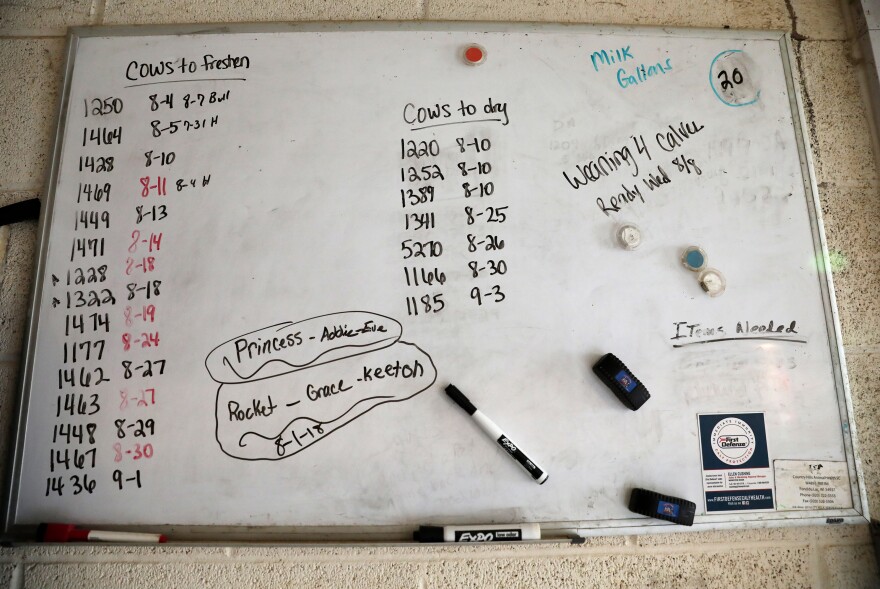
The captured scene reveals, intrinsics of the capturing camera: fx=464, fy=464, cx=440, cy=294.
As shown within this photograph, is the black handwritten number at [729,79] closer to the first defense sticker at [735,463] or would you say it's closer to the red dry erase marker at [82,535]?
the first defense sticker at [735,463]

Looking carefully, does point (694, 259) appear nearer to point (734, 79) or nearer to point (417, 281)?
point (734, 79)

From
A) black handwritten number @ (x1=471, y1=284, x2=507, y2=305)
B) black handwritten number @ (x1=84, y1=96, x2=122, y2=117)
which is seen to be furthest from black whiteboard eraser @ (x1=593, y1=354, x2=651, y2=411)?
black handwritten number @ (x1=84, y1=96, x2=122, y2=117)

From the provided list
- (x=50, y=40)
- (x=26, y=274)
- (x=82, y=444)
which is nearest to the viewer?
(x=82, y=444)

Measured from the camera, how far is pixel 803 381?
1.06 metres

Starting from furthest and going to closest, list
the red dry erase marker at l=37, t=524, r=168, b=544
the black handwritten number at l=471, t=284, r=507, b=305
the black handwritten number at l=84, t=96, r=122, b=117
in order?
the black handwritten number at l=84, t=96, r=122, b=117
the black handwritten number at l=471, t=284, r=507, b=305
the red dry erase marker at l=37, t=524, r=168, b=544

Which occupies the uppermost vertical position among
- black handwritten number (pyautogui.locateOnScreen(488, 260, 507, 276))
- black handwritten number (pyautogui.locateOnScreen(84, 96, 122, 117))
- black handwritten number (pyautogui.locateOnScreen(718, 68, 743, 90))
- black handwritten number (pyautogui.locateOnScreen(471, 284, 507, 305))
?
black handwritten number (pyautogui.locateOnScreen(718, 68, 743, 90))

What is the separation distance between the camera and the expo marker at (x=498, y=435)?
983 millimetres

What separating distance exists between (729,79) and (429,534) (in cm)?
132

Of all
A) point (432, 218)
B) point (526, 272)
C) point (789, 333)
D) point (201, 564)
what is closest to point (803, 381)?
point (789, 333)

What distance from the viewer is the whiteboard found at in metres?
1.00

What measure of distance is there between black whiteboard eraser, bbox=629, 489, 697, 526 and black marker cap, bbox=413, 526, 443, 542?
1.38ft

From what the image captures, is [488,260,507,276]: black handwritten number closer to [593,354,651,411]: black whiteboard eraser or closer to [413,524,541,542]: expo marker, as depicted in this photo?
[593,354,651,411]: black whiteboard eraser

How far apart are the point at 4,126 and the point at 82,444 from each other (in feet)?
2.78

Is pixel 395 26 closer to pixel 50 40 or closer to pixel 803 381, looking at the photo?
pixel 50 40
